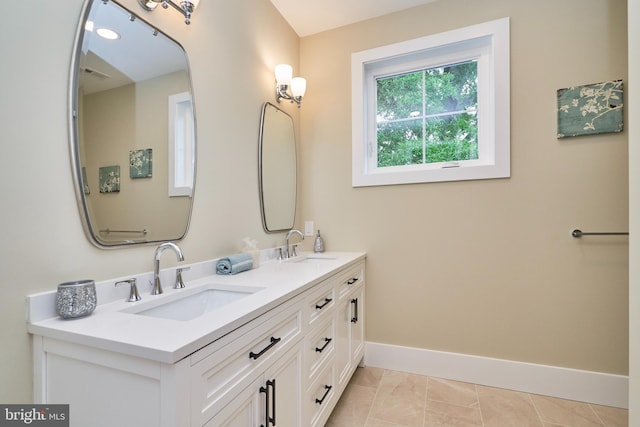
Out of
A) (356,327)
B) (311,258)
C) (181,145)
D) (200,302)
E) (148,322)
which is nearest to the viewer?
(148,322)

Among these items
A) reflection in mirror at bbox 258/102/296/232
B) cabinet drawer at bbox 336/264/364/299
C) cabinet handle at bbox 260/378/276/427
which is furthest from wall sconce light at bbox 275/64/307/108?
cabinet handle at bbox 260/378/276/427

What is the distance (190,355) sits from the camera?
0.69 meters

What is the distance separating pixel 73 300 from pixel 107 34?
3.00ft

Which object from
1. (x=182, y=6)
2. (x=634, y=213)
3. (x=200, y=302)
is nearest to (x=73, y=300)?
(x=200, y=302)

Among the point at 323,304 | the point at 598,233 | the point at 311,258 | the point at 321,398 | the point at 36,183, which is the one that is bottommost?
the point at 321,398

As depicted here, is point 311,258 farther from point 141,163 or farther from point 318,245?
point 141,163

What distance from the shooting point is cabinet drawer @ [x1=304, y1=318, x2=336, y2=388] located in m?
1.29

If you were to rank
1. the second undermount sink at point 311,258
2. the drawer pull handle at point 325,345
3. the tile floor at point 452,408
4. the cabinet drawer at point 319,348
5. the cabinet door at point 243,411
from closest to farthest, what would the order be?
the cabinet door at point 243,411 → the cabinet drawer at point 319,348 → the drawer pull handle at point 325,345 → the tile floor at point 452,408 → the second undermount sink at point 311,258

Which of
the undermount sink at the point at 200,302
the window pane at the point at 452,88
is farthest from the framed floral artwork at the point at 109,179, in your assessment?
the window pane at the point at 452,88

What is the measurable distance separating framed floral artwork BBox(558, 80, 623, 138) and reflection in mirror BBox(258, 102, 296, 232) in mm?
1730

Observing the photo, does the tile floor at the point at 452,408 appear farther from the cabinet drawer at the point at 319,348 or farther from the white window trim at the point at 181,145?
the white window trim at the point at 181,145

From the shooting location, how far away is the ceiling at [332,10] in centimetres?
210

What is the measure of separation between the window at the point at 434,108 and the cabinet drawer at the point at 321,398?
1.30 metres

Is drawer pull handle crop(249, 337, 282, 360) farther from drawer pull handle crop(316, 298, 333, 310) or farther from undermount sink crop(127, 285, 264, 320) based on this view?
drawer pull handle crop(316, 298, 333, 310)
